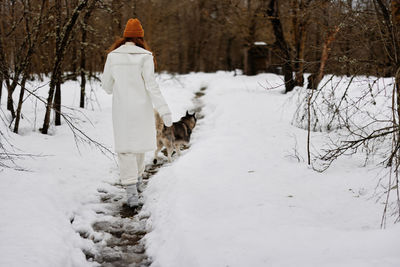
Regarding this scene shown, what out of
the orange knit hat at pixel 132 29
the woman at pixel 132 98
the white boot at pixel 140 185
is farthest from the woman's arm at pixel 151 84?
the white boot at pixel 140 185

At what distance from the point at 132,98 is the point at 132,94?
0.18 feet

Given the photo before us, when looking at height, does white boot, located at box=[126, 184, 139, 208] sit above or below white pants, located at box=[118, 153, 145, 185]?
below

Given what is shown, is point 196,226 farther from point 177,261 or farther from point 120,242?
point 120,242

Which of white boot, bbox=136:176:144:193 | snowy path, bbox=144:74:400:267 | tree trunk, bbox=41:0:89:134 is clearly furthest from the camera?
tree trunk, bbox=41:0:89:134

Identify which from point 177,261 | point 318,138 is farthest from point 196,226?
point 318,138

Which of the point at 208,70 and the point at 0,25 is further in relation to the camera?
the point at 208,70

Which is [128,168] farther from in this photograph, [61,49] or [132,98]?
[61,49]

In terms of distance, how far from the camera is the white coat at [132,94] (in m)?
4.42

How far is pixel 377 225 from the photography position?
122 inches

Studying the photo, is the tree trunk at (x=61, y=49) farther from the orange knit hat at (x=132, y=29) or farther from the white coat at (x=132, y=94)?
the white coat at (x=132, y=94)

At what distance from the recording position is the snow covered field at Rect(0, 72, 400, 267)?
2795 millimetres

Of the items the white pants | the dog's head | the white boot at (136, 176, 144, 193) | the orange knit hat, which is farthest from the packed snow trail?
the dog's head

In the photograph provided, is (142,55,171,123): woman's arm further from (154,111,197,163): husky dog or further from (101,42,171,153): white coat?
(154,111,197,163): husky dog

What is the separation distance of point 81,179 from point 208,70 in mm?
39392
